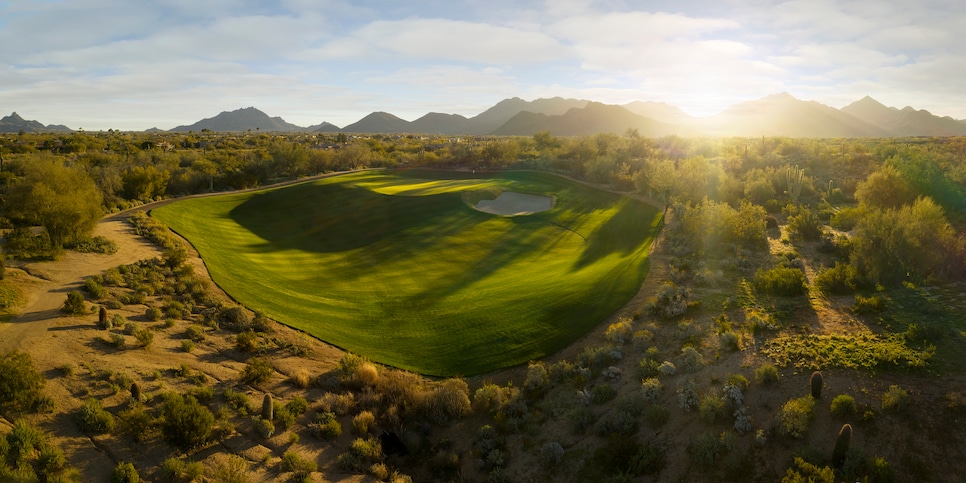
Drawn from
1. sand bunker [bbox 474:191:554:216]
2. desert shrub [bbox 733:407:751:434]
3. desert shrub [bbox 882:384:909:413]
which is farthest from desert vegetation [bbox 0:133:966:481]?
sand bunker [bbox 474:191:554:216]

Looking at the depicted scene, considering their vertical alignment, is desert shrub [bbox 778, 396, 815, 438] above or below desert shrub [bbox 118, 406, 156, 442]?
above

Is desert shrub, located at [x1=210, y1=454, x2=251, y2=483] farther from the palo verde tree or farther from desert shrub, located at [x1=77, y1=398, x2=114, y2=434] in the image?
the palo verde tree

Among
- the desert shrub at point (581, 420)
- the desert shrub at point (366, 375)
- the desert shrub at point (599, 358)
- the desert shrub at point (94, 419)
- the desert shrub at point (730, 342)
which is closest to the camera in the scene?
the desert shrub at point (94, 419)

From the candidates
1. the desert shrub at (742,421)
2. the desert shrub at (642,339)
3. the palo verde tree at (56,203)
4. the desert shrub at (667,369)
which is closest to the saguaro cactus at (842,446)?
the desert shrub at (742,421)

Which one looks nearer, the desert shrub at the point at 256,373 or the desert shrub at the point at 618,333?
the desert shrub at the point at 256,373

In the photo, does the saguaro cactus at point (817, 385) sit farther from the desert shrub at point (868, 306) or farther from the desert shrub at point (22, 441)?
the desert shrub at point (22, 441)

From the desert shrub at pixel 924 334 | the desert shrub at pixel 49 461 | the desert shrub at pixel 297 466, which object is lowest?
the desert shrub at pixel 297 466
